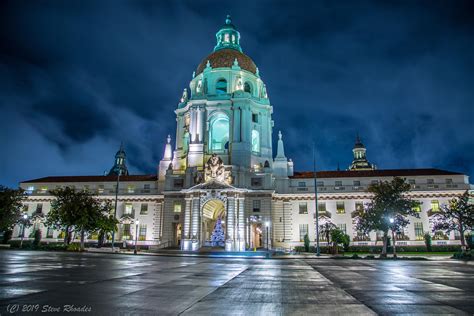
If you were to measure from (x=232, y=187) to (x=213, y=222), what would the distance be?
1091cm

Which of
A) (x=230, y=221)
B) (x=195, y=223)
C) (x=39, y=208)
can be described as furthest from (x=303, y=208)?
(x=39, y=208)

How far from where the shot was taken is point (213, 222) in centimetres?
6762

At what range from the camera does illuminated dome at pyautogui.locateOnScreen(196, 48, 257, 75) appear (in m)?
75.9

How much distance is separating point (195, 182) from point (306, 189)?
21517 mm

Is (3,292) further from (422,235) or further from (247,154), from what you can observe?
(422,235)

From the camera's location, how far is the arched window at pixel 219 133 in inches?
2913

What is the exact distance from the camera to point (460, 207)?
5291 cm

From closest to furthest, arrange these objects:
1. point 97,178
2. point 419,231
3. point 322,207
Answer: point 419,231 < point 322,207 < point 97,178

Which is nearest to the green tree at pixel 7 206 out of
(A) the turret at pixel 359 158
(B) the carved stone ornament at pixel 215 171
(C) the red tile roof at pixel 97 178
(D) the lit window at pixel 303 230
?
(C) the red tile roof at pixel 97 178

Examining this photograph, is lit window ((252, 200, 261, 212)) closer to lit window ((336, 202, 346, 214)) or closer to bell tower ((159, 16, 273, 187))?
bell tower ((159, 16, 273, 187))

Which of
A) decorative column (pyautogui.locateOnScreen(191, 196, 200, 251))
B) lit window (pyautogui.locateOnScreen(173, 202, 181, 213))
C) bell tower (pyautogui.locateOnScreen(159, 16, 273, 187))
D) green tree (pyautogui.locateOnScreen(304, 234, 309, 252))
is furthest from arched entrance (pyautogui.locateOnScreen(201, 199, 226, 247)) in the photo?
green tree (pyautogui.locateOnScreen(304, 234, 309, 252))

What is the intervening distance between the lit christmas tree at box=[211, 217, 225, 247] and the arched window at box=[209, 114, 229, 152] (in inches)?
672

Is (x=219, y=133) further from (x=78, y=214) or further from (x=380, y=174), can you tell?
(x=78, y=214)

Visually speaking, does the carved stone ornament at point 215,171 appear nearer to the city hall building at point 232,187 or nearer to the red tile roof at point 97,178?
the city hall building at point 232,187
